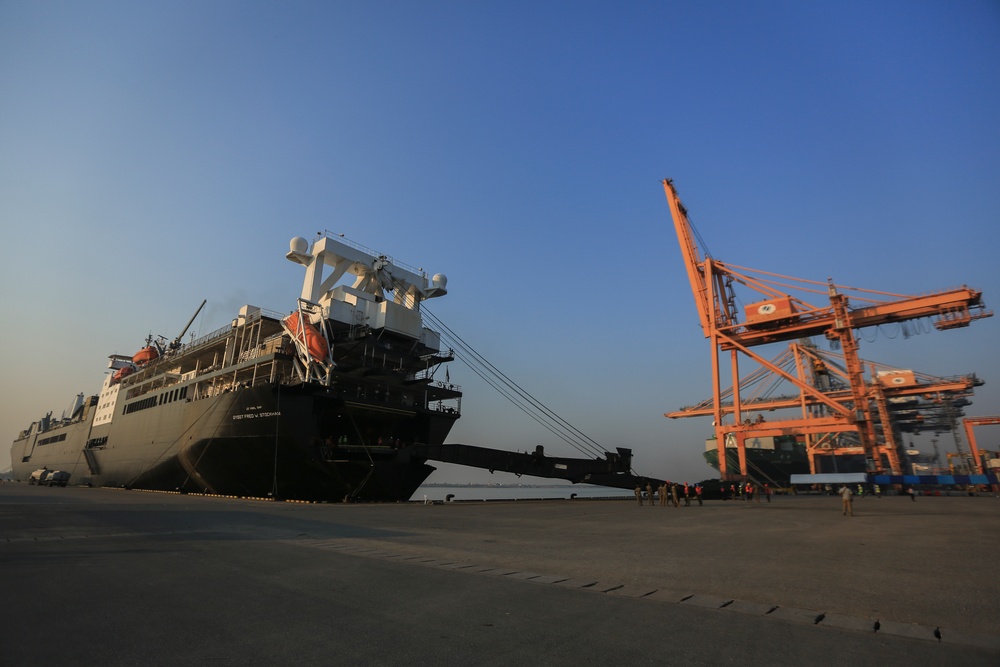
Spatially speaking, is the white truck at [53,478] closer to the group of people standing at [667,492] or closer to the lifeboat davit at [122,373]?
the lifeboat davit at [122,373]

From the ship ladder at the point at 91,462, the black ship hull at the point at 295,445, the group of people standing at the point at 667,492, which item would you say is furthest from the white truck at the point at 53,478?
the group of people standing at the point at 667,492

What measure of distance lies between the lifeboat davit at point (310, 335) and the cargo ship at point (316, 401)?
7 centimetres

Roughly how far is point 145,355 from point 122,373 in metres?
5.11

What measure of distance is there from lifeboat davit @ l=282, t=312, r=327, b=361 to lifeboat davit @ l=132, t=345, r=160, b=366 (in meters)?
39.0

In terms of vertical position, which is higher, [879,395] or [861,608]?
[879,395]

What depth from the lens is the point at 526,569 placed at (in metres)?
7.69

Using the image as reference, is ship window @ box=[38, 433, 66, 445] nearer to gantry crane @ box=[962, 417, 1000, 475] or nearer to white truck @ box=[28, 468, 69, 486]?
white truck @ box=[28, 468, 69, 486]

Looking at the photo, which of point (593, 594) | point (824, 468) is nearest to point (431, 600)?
point (593, 594)

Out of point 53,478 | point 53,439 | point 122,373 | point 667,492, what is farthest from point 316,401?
point 53,439

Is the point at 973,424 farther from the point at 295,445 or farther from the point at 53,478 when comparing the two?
the point at 53,478

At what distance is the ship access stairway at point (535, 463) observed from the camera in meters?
24.3

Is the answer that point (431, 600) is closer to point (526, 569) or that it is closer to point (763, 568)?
point (526, 569)

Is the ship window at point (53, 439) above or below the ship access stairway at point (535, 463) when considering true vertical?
above

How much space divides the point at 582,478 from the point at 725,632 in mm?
21586
